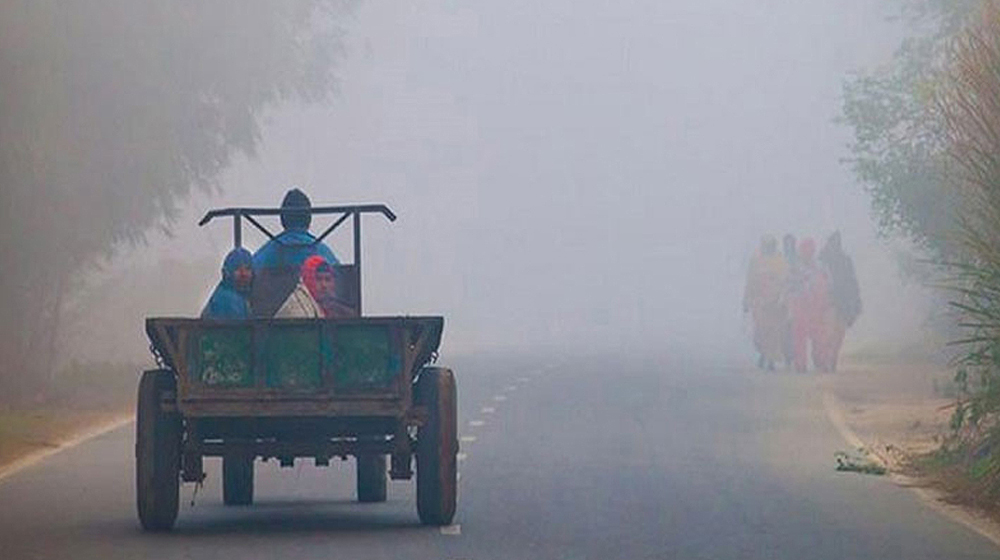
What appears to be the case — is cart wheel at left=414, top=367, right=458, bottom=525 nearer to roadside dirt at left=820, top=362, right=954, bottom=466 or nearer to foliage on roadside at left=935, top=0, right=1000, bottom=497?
foliage on roadside at left=935, top=0, right=1000, bottom=497

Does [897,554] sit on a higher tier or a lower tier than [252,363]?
lower

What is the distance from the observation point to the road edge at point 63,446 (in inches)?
947

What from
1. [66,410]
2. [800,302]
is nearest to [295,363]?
[66,410]

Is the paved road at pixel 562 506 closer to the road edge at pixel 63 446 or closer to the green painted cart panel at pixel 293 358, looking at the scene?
the road edge at pixel 63 446

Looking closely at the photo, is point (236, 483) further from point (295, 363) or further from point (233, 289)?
point (295, 363)

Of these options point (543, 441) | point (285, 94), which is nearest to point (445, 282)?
point (285, 94)

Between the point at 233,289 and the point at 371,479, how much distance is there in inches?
81.4

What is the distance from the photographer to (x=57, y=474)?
23406 millimetres

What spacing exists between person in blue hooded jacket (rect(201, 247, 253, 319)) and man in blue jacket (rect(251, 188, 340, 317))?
0.26 metres

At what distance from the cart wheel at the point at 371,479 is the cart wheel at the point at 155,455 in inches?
103

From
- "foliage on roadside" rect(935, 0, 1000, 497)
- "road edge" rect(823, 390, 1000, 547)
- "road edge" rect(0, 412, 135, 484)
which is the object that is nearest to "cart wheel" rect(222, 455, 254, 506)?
"road edge" rect(0, 412, 135, 484)

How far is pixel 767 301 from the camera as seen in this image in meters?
47.5

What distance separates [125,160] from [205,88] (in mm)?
3071

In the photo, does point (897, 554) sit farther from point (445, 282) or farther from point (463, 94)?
point (463, 94)
